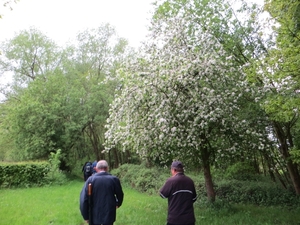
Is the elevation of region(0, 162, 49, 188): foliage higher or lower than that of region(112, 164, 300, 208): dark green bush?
higher

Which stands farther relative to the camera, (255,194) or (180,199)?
(255,194)

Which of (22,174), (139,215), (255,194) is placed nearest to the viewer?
(139,215)

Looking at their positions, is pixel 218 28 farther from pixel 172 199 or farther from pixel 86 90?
pixel 86 90

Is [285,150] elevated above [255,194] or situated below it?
above

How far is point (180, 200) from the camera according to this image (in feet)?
15.6

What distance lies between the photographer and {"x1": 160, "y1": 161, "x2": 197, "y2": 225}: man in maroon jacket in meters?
4.69

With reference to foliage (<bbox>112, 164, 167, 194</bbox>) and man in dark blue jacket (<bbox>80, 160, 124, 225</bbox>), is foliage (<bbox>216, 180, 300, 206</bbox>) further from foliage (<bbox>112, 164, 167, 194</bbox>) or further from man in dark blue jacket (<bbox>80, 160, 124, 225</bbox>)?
man in dark blue jacket (<bbox>80, 160, 124, 225</bbox>)

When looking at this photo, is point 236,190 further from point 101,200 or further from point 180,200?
point 101,200

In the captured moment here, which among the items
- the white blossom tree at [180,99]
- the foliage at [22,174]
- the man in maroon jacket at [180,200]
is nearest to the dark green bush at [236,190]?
the white blossom tree at [180,99]

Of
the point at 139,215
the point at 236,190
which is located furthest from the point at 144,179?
the point at 139,215

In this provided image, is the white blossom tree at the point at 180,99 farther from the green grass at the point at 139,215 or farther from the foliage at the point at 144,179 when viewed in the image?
the foliage at the point at 144,179

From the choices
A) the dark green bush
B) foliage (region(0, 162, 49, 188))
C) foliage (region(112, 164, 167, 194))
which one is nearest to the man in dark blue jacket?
the dark green bush

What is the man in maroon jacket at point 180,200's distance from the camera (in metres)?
4.69

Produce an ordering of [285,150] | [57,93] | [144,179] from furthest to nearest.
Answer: [57,93], [144,179], [285,150]
